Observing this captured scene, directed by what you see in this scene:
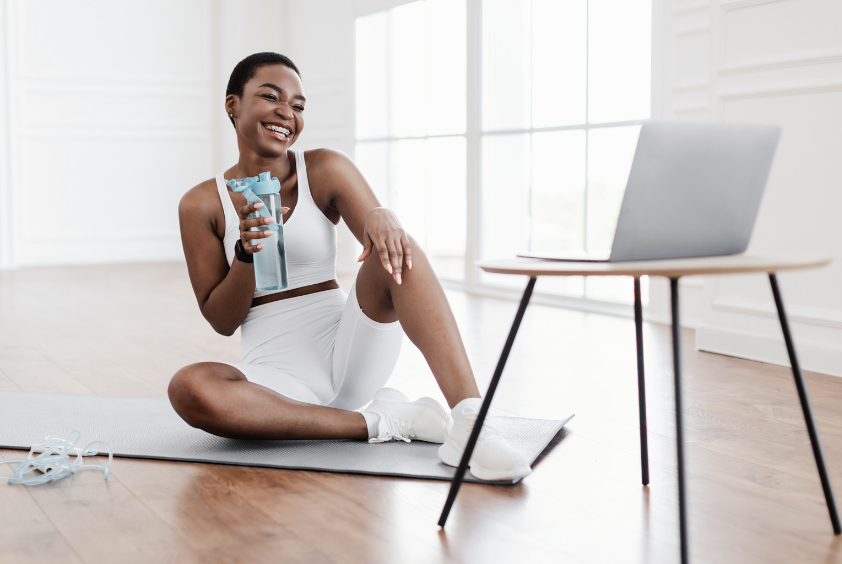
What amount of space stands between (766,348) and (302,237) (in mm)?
1594

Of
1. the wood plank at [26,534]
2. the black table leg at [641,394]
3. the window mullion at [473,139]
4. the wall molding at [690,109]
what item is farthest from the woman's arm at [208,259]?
the window mullion at [473,139]

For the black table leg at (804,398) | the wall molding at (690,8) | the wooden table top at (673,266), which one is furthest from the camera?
the wall molding at (690,8)

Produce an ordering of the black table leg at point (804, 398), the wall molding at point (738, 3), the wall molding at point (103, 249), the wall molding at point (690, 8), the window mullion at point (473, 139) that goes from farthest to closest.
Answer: the wall molding at point (103, 249) → the window mullion at point (473, 139) → the wall molding at point (690, 8) → the wall molding at point (738, 3) → the black table leg at point (804, 398)

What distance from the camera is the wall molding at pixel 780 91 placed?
2418mm

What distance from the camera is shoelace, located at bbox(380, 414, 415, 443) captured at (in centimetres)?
167

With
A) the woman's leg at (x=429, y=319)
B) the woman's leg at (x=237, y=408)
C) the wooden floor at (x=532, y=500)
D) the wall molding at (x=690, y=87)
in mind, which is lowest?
the wooden floor at (x=532, y=500)

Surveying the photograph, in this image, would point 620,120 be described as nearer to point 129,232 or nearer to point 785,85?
point 785,85

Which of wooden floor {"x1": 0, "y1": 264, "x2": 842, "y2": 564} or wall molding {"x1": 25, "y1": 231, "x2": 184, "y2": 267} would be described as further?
wall molding {"x1": 25, "y1": 231, "x2": 184, "y2": 267}

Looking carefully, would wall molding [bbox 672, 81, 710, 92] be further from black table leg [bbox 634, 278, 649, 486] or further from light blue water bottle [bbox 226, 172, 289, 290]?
light blue water bottle [bbox 226, 172, 289, 290]

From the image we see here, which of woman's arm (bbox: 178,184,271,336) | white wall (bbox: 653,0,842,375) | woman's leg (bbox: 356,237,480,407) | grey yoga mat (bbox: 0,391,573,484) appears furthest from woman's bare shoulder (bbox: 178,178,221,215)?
white wall (bbox: 653,0,842,375)

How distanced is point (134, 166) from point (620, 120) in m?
3.83

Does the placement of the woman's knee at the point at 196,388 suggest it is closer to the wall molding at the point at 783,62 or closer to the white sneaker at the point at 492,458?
the white sneaker at the point at 492,458

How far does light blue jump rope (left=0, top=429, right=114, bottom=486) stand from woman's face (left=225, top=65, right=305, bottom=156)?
0.64 metres

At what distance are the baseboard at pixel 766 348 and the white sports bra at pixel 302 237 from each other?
4.57 feet
